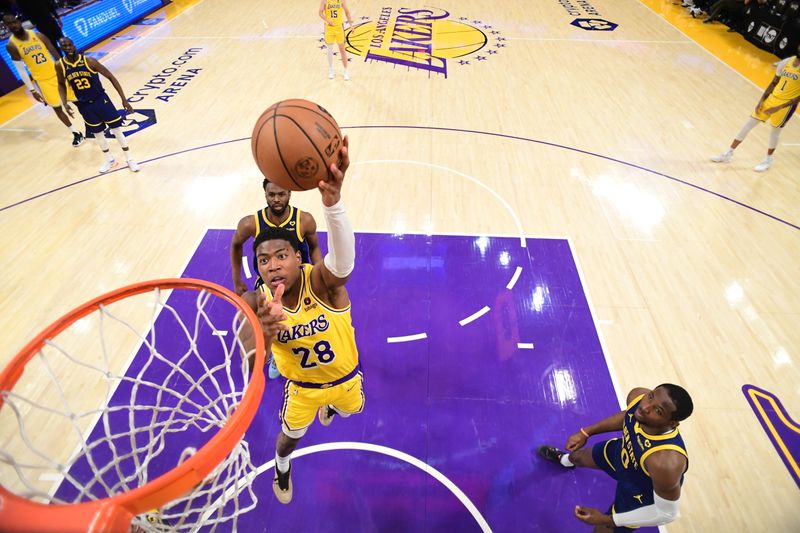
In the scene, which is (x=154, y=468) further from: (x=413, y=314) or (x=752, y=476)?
(x=752, y=476)

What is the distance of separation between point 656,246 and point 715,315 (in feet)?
3.51

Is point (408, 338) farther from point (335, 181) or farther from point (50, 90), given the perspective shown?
point (50, 90)

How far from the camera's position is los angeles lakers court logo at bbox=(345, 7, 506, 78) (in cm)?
959

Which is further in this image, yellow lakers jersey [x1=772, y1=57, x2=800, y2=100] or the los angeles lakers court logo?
the los angeles lakers court logo

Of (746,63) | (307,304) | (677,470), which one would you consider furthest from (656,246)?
(746,63)

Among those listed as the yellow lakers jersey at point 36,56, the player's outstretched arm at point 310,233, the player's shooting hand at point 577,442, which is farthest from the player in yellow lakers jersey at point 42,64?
the player's shooting hand at point 577,442

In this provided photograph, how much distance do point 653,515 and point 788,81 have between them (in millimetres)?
6237

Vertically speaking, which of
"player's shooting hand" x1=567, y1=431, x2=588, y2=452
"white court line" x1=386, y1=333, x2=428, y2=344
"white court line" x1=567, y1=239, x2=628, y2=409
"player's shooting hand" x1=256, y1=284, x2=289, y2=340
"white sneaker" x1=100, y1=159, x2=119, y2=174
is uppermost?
"player's shooting hand" x1=256, y1=284, x2=289, y2=340

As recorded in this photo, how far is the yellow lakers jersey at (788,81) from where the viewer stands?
5.62 metres

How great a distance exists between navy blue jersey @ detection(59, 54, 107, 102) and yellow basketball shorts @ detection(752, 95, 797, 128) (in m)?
8.65

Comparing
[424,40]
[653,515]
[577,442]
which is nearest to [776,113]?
[577,442]

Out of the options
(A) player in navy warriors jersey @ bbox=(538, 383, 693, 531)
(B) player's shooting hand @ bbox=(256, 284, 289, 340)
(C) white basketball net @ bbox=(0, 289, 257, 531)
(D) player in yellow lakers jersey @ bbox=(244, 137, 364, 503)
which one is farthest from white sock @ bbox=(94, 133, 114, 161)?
(A) player in navy warriors jersey @ bbox=(538, 383, 693, 531)

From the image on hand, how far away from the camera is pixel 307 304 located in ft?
7.95

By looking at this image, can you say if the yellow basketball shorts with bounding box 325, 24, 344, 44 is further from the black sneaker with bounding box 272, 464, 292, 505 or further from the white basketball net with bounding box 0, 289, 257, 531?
the black sneaker with bounding box 272, 464, 292, 505
